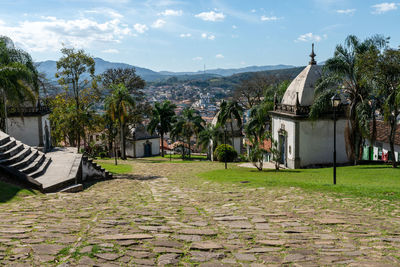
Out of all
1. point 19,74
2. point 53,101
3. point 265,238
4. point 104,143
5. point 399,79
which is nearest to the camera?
point 265,238

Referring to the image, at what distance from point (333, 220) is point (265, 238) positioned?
2004mm

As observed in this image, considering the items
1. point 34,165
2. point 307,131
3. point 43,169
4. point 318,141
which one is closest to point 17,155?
point 34,165

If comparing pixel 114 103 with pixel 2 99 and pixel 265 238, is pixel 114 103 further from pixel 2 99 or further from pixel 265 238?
pixel 265 238

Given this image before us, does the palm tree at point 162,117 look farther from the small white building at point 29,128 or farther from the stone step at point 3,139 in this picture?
the stone step at point 3,139

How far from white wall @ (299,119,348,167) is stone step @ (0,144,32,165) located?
52.2ft

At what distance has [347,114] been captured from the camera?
22547 mm

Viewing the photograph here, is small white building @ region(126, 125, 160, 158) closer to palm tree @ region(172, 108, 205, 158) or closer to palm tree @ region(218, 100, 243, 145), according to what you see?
palm tree @ region(172, 108, 205, 158)

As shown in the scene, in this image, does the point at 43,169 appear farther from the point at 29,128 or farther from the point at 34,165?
the point at 29,128

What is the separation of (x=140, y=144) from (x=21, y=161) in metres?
37.4

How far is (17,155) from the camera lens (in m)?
13.8

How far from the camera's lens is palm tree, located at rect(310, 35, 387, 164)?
67.3 feet

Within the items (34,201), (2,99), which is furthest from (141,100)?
(34,201)

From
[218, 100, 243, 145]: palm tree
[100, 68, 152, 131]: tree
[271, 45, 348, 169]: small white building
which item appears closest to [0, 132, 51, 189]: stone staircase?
[271, 45, 348, 169]: small white building

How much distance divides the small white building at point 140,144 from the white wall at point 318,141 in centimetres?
3029
